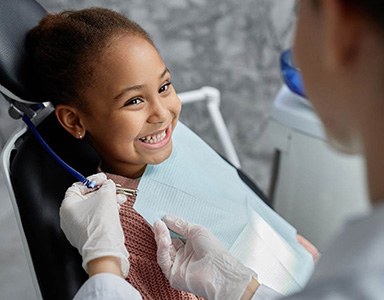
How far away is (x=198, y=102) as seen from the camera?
254 cm

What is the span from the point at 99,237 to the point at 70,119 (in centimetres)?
34

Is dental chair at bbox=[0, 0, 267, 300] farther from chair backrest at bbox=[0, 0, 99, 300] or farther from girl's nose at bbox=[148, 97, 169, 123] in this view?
girl's nose at bbox=[148, 97, 169, 123]

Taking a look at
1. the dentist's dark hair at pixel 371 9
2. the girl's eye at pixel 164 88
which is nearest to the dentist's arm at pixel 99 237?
the girl's eye at pixel 164 88

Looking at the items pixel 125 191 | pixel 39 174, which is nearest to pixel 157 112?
pixel 125 191

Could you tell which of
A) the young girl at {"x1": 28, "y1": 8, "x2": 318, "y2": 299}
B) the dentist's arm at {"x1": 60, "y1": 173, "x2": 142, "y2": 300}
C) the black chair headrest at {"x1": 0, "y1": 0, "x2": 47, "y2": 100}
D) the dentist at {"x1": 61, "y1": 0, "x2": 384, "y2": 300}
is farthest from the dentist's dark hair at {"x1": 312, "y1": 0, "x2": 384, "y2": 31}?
the black chair headrest at {"x1": 0, "y1": 0, "x2": 47, "y2": 100}

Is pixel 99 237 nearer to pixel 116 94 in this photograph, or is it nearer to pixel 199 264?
pixel 199 264

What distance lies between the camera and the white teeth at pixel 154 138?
1.51 meters

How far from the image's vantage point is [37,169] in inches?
60.0

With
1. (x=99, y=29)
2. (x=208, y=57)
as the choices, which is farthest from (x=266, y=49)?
(x=99, y=29)

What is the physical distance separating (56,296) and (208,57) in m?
1.28

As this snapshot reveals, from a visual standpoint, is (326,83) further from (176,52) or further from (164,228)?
(176,52)

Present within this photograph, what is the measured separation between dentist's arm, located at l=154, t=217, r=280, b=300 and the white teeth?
0.17 meters

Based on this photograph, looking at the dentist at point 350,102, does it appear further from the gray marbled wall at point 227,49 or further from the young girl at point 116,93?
the gray marbled wall at point 227,49

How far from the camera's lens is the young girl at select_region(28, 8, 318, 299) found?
1454 mm
